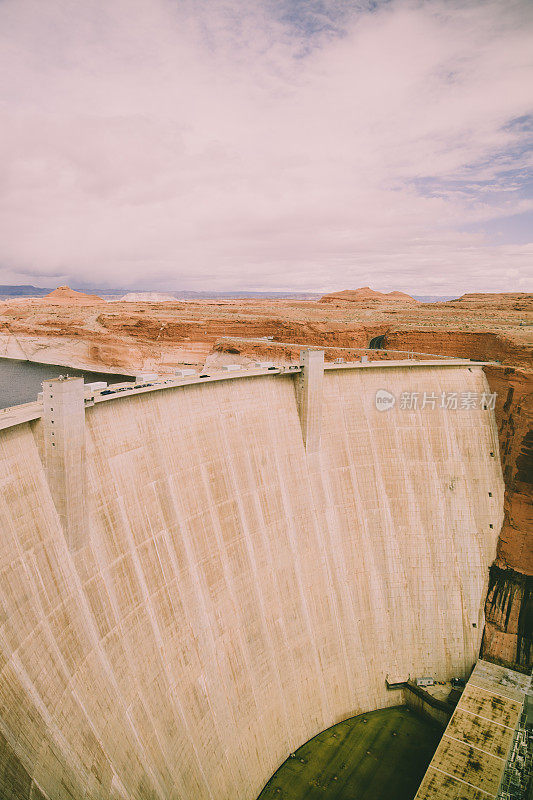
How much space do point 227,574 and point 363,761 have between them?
9.65m

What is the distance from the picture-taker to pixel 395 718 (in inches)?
881

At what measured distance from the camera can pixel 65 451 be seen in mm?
14047

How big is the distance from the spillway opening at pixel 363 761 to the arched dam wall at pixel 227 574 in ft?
2.19

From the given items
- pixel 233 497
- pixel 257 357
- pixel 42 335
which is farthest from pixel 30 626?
pixel 42 335

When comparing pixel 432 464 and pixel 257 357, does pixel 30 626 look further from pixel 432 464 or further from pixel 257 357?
pixel 257 357

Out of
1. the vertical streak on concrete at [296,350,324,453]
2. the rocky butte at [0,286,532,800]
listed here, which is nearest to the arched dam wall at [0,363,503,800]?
the rocky butte at [0,286,532,800]

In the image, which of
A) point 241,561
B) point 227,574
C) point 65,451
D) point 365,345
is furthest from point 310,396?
point 365,345

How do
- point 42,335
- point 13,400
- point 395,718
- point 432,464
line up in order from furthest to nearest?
point 42,335
point 13,400
point 432,464
point 395,718

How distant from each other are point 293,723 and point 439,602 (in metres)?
9.73

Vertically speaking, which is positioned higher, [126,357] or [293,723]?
[126,357]

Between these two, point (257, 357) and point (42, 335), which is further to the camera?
point (42, 335)

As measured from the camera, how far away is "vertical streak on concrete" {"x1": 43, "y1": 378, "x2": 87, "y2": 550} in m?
14.0

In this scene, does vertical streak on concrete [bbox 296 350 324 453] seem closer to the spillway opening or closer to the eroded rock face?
the eroded rock face

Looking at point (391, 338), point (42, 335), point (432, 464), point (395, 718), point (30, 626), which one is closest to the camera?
point (30, 626)
